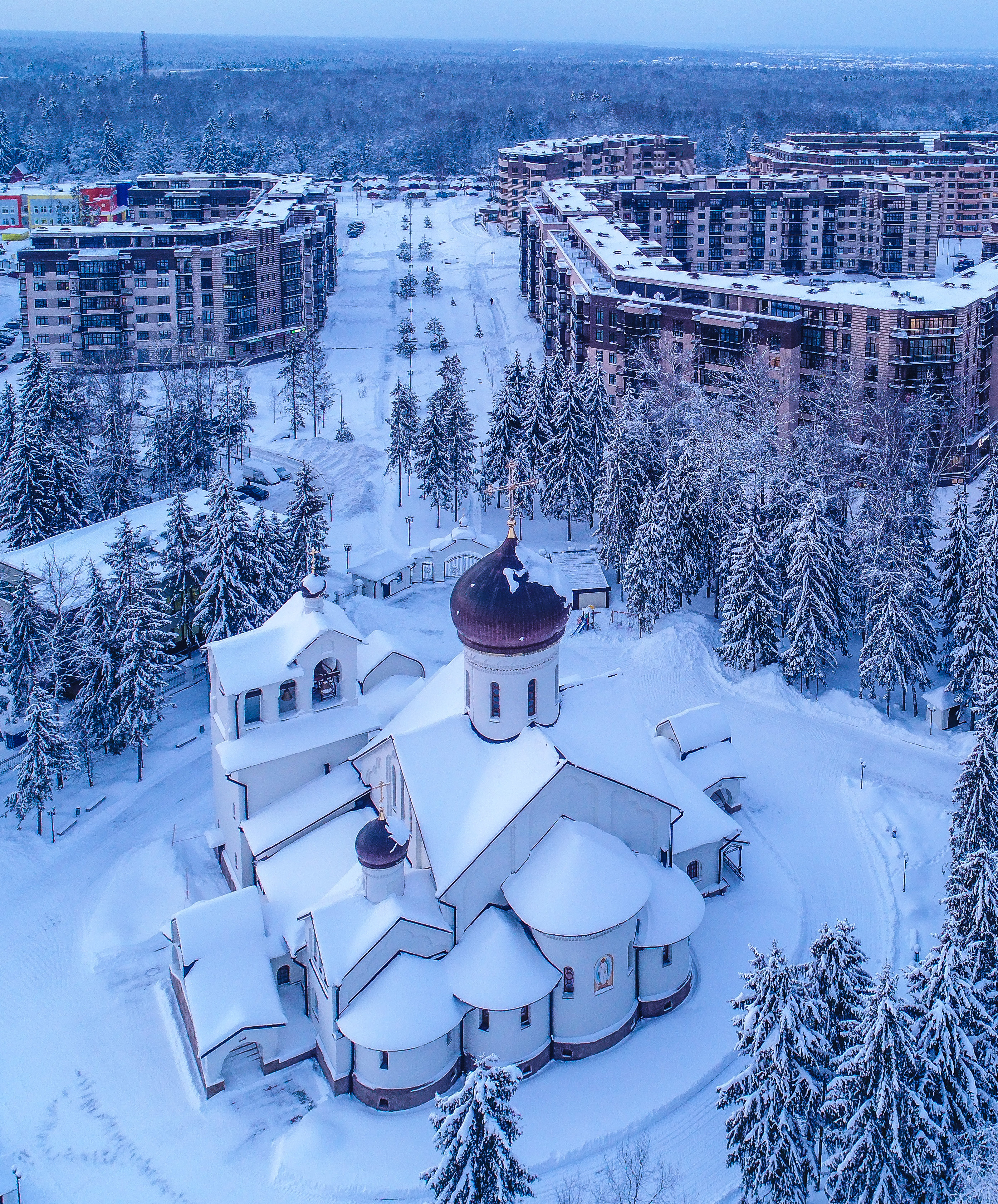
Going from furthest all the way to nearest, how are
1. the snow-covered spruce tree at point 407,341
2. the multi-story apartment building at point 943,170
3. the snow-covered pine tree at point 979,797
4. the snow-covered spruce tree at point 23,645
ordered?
1. the multi-story apartment building at point 943,170
2. the snow-covered spruce tree at point 407,341
3. the snow-covered spruce tree at point 23,645
4. the snow-covered pine tree at point 979,797

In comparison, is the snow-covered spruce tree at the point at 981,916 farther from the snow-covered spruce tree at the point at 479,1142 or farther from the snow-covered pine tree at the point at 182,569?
the snow-covered pine tree at the point at 182,569

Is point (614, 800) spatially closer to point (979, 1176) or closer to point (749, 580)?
point (979, 1176)

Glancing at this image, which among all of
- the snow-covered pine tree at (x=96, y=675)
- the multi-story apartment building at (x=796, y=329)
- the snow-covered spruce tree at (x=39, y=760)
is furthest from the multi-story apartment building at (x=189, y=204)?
the snow-covered spruce tree at (x=39, y=760)

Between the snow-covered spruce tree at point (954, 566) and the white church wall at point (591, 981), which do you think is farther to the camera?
the snow-covered spruce tree at point (954, 566)

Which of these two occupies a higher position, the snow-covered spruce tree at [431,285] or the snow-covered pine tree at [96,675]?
the snow-covered spruce tree at [431,285]

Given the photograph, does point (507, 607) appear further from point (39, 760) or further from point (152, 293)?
point (152, 293)

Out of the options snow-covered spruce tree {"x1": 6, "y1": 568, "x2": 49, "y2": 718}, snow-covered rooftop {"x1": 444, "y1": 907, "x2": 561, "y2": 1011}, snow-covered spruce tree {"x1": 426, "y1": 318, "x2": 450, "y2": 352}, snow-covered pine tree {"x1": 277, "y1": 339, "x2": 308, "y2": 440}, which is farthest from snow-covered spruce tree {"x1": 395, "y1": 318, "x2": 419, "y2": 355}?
snow-covered rooftop {"x1": 444, "y1": 907, "x2": 561, "y2": 1011}

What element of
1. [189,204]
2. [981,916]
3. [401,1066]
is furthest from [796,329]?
[189,204]

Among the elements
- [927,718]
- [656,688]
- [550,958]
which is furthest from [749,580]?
[550,958]
